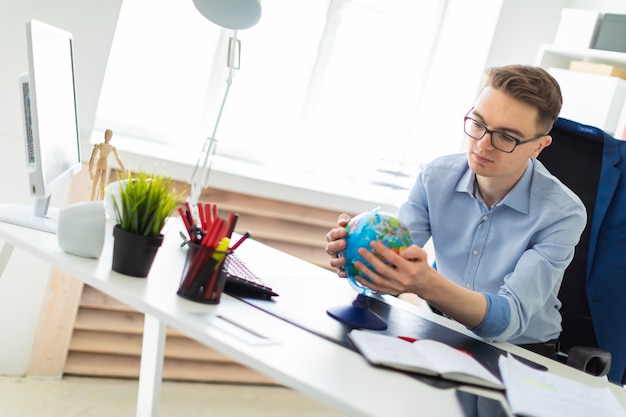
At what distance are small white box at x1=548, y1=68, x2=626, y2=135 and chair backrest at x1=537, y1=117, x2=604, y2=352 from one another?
115cm

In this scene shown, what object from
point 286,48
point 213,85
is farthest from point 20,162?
point 286,48

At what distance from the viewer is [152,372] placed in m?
1.61

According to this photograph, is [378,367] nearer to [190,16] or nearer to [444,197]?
[444,197]

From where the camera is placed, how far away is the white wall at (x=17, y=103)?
8.30 feet

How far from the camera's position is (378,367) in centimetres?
132

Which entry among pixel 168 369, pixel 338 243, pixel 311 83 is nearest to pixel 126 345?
pixel 168 369

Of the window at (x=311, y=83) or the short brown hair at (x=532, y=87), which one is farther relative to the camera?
the window at (x=311, y=83)

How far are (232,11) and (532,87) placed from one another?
0.81 metres

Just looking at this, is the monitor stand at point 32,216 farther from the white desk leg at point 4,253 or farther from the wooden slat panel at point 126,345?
the wooden slat panel at point 126,345

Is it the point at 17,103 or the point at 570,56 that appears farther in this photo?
the point at 570,56

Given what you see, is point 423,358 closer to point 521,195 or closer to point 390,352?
point 390,352

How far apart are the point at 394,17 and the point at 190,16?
118cm

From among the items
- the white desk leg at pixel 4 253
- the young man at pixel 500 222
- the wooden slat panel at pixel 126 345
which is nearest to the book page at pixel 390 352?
the young man at pixel 500 222

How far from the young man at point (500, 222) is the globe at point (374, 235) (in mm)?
34
